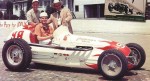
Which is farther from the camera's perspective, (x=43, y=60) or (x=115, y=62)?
(x=43, y=60)

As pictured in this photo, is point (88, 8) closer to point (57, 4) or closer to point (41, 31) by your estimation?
point (57, 4)

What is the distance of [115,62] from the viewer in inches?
304

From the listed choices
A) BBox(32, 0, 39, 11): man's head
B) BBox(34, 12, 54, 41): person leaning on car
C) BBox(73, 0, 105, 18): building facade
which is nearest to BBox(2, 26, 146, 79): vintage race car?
BBox(34, 12, 54, 41): person leaning on car

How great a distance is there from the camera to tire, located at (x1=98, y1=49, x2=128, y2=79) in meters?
7.54

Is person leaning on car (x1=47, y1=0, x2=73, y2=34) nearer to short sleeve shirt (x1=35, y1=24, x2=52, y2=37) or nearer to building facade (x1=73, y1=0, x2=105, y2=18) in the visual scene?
short sleeve shirt (x1=35, y1=24, x2=52, y2=37)

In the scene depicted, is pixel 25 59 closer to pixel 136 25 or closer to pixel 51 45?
pixel 51 45

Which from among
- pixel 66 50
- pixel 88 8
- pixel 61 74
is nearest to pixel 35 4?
pixel 66 50

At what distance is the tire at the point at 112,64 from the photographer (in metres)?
7.54

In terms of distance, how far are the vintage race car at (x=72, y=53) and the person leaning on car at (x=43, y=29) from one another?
120mm

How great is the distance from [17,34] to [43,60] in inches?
40.6

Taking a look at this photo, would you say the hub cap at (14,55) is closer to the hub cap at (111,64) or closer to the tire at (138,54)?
the hub cap at (111,64)

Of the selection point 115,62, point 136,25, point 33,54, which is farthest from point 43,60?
point 136,25

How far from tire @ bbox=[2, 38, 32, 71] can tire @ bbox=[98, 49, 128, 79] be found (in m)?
1.82

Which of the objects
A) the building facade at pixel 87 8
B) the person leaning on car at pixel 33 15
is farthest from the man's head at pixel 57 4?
the building facade at pixel 87 8
